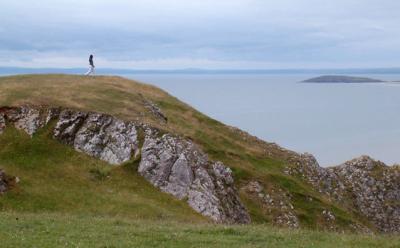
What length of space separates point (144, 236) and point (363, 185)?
49.9m

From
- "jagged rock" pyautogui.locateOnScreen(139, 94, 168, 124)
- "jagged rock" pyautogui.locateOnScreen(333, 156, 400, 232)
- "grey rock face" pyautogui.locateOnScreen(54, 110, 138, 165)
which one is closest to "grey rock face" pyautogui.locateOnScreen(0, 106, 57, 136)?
"grey rock face" pyautogui.locateOnScreen(54, 110, 138, 165)

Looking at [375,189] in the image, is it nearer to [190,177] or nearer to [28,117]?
[190,177]

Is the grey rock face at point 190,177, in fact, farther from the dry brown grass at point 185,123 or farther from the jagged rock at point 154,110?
the jagged rock at point 154,110

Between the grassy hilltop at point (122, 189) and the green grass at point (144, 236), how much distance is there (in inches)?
2.1

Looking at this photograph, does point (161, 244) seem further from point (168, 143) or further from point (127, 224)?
point (168, 143)

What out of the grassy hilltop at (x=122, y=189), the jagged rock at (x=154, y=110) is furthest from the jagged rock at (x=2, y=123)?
the jagged rock at (x=154, y=110)

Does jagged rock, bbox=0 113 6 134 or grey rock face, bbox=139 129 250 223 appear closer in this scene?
grey rock face, bbox=139 129 250 223

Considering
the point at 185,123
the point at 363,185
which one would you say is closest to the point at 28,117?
the point at 185,123

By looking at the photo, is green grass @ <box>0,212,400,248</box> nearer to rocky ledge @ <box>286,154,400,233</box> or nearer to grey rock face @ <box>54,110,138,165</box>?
grey rock face @ <box>54,110,138,165</box>

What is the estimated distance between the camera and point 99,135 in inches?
2162

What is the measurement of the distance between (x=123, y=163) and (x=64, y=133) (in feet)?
22.9

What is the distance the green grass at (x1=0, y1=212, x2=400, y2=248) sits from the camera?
25.5 metres

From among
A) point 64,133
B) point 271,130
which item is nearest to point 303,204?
point 64,133

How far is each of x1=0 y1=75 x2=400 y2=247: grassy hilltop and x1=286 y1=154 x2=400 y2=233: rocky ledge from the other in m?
2.96
